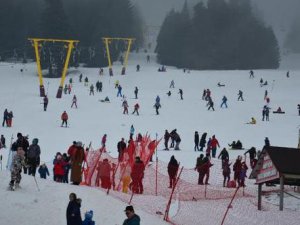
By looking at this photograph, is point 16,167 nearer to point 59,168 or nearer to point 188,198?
point 59,168

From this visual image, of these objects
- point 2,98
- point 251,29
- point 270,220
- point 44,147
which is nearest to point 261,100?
point 2,98

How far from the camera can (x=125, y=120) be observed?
3772 cm

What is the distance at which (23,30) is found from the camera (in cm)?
9275

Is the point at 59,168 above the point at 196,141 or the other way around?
the other way around

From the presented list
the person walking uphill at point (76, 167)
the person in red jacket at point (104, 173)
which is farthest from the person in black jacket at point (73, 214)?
the person in red jacket at point (104, 173)

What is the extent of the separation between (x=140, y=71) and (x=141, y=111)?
29355mm

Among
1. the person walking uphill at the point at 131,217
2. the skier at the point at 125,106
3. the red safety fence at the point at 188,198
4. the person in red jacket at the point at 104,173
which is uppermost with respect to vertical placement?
the skier at the point at 125,106

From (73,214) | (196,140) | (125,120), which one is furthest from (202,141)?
(73,214)

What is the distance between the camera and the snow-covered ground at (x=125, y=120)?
13.9m

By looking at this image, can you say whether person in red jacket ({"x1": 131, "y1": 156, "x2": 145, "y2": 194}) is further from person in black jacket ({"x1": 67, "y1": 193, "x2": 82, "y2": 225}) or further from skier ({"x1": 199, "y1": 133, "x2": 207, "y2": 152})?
skier ({"x1": 199, "y1": 133, "x2": 207, "y2": 152})

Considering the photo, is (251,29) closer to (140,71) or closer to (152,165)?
(140,71)

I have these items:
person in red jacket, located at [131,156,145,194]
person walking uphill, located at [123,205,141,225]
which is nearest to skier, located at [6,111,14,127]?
person in red jacket, located at [131,156,145,194]

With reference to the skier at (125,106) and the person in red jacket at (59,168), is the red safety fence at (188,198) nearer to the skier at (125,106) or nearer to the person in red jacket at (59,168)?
the person in red jacket at (59,168)

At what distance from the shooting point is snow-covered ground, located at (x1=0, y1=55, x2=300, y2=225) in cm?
1395
